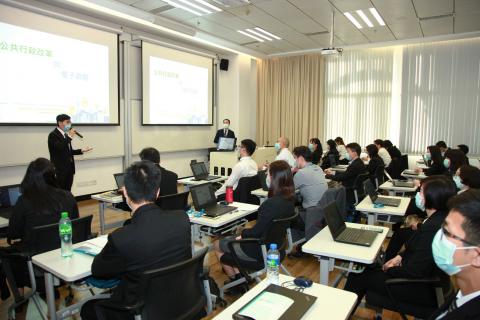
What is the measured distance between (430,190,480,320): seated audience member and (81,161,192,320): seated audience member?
4.10 feet

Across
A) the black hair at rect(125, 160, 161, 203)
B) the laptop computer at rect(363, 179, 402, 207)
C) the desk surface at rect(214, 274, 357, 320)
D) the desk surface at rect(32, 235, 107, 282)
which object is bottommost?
the desk surface at rect(214, 274, 357, 320)

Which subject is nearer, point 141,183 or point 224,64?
point 141,183

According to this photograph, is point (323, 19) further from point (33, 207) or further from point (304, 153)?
point (33, 207)

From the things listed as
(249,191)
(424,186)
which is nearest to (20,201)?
(249,191)

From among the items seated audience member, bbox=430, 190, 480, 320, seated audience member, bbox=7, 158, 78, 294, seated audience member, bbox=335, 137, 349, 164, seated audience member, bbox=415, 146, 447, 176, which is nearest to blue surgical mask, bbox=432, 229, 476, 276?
seated audience member, bbox=430, 190, 480, 320

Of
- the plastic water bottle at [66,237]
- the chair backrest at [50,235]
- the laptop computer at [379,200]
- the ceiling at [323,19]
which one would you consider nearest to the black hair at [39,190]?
the chair backrest at [50,235]

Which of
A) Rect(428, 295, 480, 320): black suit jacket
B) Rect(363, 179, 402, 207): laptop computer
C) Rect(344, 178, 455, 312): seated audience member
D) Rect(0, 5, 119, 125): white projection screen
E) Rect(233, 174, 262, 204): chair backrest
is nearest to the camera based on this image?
Rect(428, 295, 480, 320): black suit jacket

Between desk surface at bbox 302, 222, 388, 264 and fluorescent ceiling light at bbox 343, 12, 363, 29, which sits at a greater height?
fluorescent ceiling light at bbox 343, 12, 363, 29

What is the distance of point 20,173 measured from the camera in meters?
5.75

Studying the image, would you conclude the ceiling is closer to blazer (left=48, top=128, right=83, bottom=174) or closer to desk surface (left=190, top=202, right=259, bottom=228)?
blazer (left=48, top=128, right=83, bottom=174)

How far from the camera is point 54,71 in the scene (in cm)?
589

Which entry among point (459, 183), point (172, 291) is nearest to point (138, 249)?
point (172, 291)

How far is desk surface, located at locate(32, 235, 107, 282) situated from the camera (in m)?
1.95

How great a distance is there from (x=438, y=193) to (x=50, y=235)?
8.91ft
